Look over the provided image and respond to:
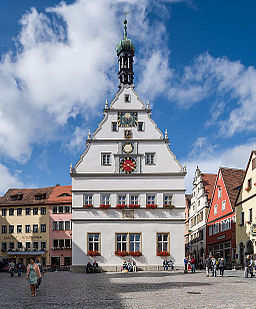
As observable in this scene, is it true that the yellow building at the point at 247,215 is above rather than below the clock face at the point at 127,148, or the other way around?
below

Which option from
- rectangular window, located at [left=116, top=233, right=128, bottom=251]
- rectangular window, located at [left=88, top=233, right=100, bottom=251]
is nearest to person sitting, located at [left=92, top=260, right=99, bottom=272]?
rectangular window, located at [left=88, top=233, right=100, bottom=251]

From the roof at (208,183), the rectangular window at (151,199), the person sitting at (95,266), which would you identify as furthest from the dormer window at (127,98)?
the roof at (208,183)

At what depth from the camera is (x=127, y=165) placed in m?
43.8

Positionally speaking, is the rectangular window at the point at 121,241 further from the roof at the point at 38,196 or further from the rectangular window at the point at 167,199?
the roof at the point at 38,196

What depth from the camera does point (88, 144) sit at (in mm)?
44344

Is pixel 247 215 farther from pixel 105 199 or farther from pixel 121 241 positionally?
pixel 105 199

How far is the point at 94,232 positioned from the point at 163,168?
858 cm

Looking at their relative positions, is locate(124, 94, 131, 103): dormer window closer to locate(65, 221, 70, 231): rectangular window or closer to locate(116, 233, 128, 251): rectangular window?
locate(116, 233, 128, 251): rectangular window

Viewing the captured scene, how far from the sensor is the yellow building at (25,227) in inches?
2452

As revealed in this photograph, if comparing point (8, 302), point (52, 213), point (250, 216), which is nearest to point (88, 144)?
point (250, 216)

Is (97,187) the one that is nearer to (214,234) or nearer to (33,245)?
(214,234)

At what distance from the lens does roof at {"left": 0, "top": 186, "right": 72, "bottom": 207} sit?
6438cm

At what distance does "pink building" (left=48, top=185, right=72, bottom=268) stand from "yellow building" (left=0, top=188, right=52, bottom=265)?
2.32 ft

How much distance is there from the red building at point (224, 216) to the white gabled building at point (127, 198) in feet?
23.0
